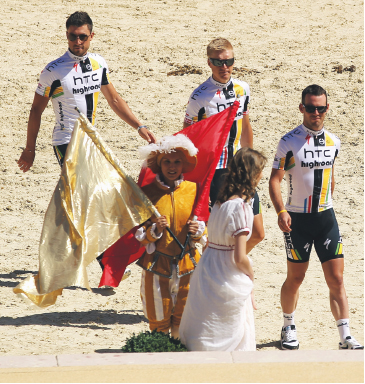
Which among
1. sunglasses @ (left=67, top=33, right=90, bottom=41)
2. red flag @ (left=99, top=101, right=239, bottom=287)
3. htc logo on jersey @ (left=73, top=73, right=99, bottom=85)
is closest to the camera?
red flag @ (left=99, top=101, right=239, bottom=287)

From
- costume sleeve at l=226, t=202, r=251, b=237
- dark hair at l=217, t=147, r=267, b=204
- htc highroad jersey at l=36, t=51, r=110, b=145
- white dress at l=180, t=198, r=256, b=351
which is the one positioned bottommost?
white dress at l=180, t=198, r=256, b=351

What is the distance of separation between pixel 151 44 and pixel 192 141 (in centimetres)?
950

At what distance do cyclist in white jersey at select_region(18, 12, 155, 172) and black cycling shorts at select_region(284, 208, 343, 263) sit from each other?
1957 millimetres

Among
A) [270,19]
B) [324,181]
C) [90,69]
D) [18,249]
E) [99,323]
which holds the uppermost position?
[270,19]

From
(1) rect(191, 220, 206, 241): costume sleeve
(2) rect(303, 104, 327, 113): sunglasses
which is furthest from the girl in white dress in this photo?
(2) rect(303, 104, 327, 113): sunglasses

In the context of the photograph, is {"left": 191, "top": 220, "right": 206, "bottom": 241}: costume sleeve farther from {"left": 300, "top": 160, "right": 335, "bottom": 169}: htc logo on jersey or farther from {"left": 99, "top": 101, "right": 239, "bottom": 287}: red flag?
{"left": 300, "top": 160, "right": 335, "bottom": 169}: htc logo on jersey

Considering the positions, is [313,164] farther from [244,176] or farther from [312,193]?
[244,176]

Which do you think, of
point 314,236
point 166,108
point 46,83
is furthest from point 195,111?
point 166,108

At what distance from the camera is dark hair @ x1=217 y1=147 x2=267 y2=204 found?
208 inches

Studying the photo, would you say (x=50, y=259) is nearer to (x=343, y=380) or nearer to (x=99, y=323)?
(x=99, y=323)

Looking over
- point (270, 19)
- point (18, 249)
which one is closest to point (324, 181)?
point (18, 249)

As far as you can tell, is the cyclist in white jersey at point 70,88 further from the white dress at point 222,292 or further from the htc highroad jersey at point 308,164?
the white dress at point 222,292

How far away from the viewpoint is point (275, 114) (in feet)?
44.5

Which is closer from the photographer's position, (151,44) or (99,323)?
(99,323)
